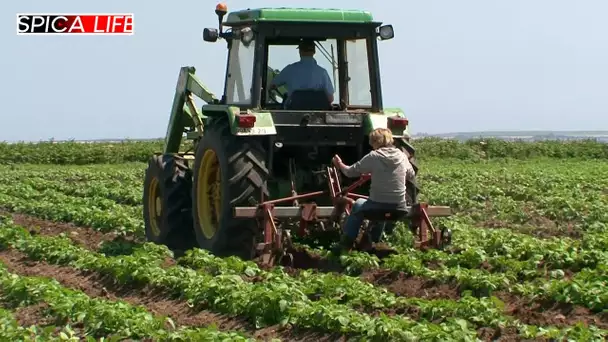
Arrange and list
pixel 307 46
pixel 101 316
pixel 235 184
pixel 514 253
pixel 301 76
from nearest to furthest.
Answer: pixel 101 316 < pixel 235 184 < pixel 514 253 < pixel 301 76 < pixel 307 46

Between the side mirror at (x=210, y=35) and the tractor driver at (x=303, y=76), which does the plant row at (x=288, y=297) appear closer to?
the tractor driver at (x=303, y=76)

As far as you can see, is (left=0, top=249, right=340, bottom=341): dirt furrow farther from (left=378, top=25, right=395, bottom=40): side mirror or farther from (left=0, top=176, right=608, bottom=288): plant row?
(left=378, top=25, right=395, bottom=40): side mirror

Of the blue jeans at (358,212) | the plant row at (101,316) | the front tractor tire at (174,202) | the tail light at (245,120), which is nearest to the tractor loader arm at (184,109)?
the front tractor tire at (174,202)

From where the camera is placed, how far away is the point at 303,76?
11.5 metres

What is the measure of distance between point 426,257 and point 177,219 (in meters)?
3.40

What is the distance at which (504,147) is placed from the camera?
1479 inches

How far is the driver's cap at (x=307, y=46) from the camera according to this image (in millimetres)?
11641

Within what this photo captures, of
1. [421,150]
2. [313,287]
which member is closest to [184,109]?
[313,287]

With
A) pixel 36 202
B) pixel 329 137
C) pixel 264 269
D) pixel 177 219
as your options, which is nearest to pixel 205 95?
pixel 177 219

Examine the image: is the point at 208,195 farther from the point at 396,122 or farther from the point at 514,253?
the point at 514,253

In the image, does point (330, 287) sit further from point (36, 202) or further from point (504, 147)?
point (504, 147)

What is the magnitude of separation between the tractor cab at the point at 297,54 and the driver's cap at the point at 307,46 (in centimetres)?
5

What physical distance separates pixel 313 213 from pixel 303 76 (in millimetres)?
1612

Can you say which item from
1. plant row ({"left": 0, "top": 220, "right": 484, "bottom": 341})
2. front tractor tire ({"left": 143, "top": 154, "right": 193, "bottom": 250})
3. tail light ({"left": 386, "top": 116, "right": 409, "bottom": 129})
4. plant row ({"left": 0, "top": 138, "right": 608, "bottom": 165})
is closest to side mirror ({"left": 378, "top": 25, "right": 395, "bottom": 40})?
tail light ({"left": 386, "top": 116, "right": 409, "bottom": 129})
